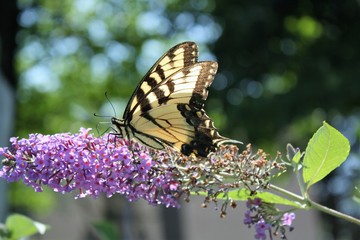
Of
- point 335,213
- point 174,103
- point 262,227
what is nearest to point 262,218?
point 262,227

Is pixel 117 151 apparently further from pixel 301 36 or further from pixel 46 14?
pixel 46 14

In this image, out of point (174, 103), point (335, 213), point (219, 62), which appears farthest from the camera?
point (219, 62)

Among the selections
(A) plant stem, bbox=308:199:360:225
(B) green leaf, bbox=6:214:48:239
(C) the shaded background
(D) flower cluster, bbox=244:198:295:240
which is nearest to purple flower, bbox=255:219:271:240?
(D) flower cluster, bbox=244:198:295:240

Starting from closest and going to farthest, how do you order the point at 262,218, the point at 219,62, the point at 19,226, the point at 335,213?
the point at 335,213, the point at 262,218, the point at 19,226, the point at 219,62

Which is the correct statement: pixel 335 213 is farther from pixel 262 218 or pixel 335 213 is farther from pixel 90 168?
pixel 90 168

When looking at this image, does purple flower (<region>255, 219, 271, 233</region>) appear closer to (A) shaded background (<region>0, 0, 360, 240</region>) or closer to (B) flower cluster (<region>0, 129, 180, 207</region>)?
(B) flower cluster (<region>0, 129, 180, 207</region>)

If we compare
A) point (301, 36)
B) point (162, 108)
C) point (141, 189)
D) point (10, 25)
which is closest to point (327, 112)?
point (301, 36)
